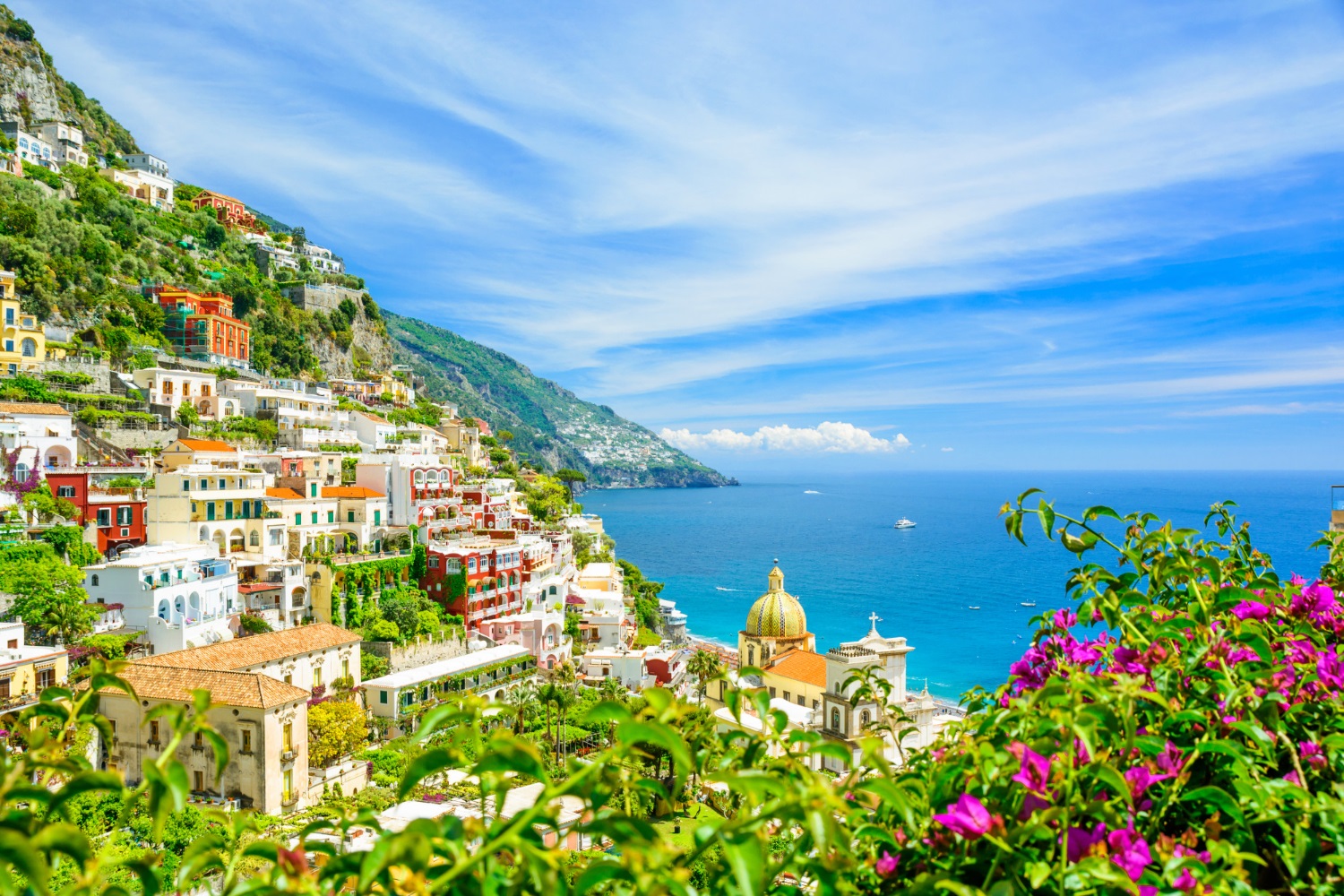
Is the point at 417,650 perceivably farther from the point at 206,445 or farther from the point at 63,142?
the point at 63,142

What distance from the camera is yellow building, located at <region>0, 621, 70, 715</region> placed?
19.2m

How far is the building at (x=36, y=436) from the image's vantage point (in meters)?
28.3

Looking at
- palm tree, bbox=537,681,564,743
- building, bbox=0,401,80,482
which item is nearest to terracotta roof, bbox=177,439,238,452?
building, bbox=0,401,80,482

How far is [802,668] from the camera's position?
34.2 meters


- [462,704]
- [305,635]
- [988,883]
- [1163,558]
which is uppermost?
[1163,558]

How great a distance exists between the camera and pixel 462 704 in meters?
2.07

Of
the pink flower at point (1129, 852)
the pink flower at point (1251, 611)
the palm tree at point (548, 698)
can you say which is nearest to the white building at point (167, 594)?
the palm tree at point (548, 698)

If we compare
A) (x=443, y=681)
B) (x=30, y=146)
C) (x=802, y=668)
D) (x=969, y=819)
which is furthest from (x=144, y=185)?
(x=969, y=819)

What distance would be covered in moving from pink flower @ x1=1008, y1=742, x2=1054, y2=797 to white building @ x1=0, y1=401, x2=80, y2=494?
113ft

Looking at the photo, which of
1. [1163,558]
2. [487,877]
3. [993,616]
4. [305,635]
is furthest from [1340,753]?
[993,616]

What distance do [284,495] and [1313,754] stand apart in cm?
3694

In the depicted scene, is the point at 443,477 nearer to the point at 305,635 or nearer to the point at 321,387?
the point at 305,635

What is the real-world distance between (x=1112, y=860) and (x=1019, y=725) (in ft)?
1.53

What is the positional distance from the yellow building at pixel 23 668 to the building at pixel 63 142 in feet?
190
